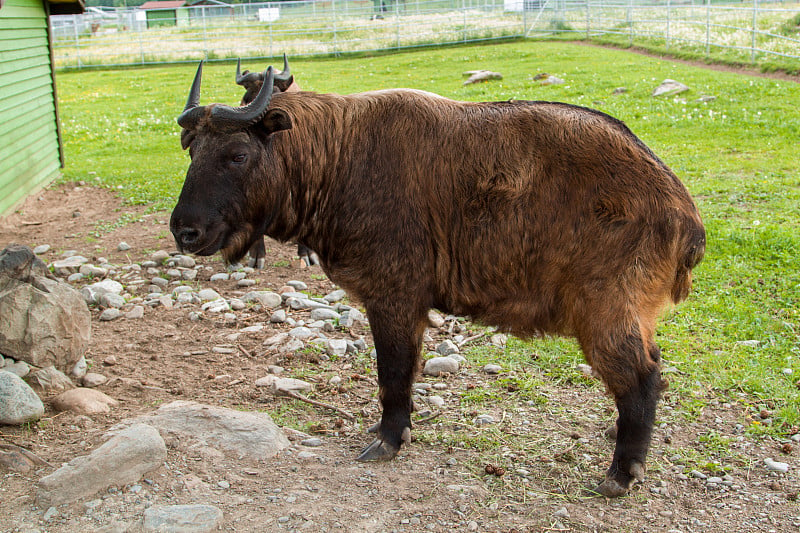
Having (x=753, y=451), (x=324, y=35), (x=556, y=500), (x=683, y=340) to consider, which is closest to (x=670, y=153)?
(x=683, y=340)

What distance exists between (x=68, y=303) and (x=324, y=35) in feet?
96.5

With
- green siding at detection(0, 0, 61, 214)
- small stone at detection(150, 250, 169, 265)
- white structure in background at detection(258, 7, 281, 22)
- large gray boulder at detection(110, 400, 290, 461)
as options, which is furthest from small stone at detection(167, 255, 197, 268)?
white structure in background at detection(258, 7, 281, 22)

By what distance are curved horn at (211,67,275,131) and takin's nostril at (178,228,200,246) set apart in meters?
0.58

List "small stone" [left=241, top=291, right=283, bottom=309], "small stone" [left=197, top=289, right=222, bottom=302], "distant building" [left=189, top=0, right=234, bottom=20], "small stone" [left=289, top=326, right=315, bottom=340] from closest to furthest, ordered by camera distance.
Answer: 1. "small stone" [left=289, top=326, right=315, bottom=340]
2. "small stone" [left=241, top=291, right=283, bottom=309]
3. "small stone" [left=197, top=289, right=222, bottom=302]
4. "distant building" [left=189, top=0, right=234, bottom=20]

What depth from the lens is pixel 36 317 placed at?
5.03 meters

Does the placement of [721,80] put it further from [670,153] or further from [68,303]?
[68,303]

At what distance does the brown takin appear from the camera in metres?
3.68

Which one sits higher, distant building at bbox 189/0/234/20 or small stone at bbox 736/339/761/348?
distant building at bbox 189/0/234/20

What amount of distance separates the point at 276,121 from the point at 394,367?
1528 millimetres

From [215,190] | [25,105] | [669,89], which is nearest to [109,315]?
[215,190]

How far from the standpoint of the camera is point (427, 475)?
4.09 meters

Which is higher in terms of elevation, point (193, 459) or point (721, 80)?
point (721, 80)

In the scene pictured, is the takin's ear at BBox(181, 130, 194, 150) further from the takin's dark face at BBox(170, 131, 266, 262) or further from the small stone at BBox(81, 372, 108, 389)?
the small stone at BBox(81, 372, 108, 389)

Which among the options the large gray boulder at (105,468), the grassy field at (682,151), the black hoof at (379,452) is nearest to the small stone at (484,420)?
the grassy field at (682,151)
